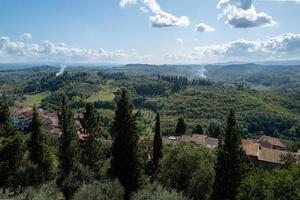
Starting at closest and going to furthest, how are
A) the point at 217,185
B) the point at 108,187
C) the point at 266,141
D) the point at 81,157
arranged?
the point at 108,187, the point at 217,185, the point at 81,157, the point at 266,141

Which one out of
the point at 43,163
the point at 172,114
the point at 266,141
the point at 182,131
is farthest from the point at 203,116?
the point at 43,163

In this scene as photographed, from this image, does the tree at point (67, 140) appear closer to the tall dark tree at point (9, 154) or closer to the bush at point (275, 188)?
the tall dark tree at point (9, 154)

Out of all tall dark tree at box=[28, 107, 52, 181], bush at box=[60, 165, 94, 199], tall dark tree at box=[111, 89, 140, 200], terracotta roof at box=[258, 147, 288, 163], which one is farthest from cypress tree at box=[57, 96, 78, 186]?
terracotta roof at box=[258, 147, 288, 163]

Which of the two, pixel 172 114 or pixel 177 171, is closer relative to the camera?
pixel 177 171

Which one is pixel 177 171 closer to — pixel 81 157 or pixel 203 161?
pixel 203 161

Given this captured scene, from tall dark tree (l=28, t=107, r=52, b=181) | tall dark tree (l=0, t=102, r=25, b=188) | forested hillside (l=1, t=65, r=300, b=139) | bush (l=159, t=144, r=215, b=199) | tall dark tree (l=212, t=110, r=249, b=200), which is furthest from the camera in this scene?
forested hillside (l=1, t=65, r=300, b=139)

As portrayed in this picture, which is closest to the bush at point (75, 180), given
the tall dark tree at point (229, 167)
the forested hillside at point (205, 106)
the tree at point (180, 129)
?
the tall dark tree at point (229, 167)

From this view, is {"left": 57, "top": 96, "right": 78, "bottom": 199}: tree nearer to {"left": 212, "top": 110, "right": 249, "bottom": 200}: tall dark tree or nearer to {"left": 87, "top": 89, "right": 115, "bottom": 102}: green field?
{"left": 212, "top": 110, "right": 249, "bottom": 200}: tall dark tree
